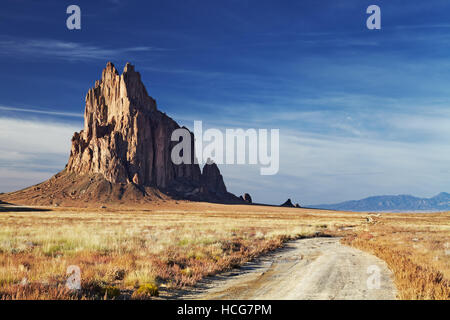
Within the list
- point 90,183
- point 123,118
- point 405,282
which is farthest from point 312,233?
point 123,118

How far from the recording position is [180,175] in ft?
610

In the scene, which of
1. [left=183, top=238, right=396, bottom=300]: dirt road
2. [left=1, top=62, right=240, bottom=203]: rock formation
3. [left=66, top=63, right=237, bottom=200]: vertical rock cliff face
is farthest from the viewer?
[left=66, top=63, right=237, bottom=200]: vertical rock cliff face

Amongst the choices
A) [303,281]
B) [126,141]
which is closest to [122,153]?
[126,141]

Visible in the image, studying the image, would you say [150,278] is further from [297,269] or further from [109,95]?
[109,95]

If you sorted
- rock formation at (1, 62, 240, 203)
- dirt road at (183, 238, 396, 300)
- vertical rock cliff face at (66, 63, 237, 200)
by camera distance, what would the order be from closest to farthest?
dirt road at (183, 238, 396, 300) → rock formation at (1, 62, 240, 203) → vertical rock cliff face at (66, 63, 237, 200)

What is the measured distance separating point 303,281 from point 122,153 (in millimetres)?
160423

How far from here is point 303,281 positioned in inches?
433

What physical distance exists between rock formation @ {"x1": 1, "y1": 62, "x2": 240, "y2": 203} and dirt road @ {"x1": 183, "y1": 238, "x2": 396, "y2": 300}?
444 feet

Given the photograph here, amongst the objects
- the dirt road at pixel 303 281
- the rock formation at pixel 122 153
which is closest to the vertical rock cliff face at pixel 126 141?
the rock formation at pixel 122 153

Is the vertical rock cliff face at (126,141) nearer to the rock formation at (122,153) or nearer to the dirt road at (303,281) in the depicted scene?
the rock formation at (122,153)

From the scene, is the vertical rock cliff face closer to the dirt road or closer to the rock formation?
the rock formation

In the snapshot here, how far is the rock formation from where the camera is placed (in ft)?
492

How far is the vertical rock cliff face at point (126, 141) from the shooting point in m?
159

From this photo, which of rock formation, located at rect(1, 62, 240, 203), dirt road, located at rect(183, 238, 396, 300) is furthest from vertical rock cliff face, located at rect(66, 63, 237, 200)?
dirt road, located at rect(183, 238, 396, 300)
